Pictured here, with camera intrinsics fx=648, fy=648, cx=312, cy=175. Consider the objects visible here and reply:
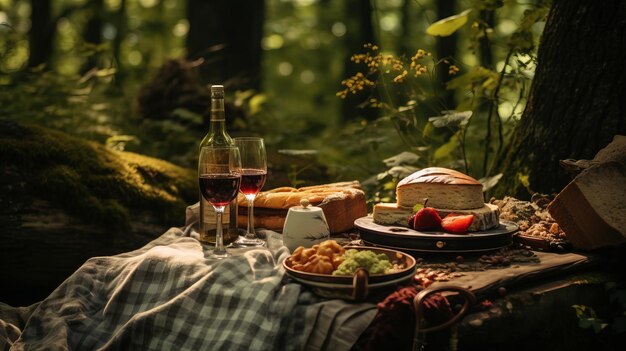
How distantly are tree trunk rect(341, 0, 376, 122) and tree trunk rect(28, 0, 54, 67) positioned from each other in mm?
4823

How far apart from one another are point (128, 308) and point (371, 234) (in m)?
1.05

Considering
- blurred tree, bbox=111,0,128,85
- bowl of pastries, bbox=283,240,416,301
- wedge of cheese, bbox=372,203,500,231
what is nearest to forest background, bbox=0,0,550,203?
blurred tree, bbox=111,0,128,85

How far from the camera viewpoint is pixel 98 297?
9.12 feet

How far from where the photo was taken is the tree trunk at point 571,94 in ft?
11.4

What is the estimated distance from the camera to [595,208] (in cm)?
273

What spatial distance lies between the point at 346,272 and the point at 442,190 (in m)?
0.83

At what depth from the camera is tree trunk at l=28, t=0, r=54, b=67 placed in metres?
10.1

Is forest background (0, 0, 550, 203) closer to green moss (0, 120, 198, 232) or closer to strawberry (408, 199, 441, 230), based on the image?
green moss (0, 120, 198, 232)

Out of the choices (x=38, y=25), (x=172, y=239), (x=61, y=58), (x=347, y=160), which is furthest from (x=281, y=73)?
(x=172, y=239)

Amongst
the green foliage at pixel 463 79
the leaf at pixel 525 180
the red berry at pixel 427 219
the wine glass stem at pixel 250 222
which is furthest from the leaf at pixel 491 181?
the wine glass stem at pixel 250 222

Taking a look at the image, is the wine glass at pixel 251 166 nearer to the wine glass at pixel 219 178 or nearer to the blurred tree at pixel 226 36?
the wine glass at pixel 219 178

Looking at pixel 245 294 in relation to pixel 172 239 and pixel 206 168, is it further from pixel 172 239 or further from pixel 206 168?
pixel 172 239

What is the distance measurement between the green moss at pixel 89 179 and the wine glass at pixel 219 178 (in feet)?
3.91

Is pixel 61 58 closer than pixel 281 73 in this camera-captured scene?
Yes
